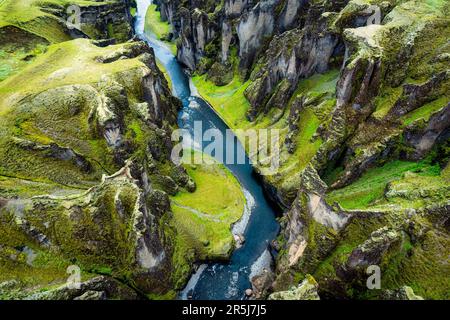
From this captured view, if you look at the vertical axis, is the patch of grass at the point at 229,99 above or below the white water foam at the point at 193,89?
above

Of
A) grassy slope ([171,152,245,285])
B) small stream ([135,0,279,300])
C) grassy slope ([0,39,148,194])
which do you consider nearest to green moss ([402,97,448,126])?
small stream ([135,0,279,300])

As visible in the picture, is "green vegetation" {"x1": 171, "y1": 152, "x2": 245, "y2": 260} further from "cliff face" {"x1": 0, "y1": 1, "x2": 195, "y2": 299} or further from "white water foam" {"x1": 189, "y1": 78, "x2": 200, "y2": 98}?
"white water foam" {"x1": 189, "y1": 78, "x2": 200, "y2": 98}

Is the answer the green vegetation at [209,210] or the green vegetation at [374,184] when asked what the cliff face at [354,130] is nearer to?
the green vegetation at [374,184]

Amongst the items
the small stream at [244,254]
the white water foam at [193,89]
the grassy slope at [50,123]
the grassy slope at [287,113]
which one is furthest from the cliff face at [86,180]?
the white water foam at [193,89]

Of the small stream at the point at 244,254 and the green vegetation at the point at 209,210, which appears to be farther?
the green vegetation at the point at 209,210

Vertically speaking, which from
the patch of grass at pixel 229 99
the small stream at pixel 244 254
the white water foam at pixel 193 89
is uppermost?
the patch of grass at pixel 229 99

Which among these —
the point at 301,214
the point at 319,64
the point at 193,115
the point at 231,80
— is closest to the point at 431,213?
the point at 301,214

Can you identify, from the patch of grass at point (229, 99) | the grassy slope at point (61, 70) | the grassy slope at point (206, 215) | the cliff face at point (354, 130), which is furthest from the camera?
the patch of grass at point (229, 99)

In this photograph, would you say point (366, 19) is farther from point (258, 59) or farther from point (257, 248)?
point (257, 248)
